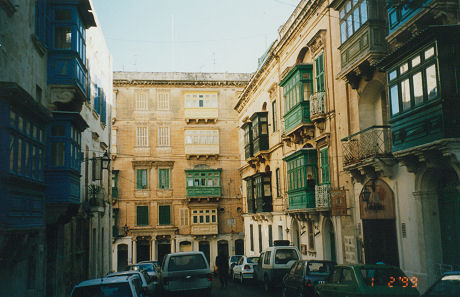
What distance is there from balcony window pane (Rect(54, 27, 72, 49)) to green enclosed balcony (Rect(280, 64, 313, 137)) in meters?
11.5

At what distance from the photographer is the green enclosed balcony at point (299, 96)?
80.7 feet

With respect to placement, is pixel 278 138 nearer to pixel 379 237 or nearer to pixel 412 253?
pixel 379 237

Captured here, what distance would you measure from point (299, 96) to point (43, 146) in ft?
43.8

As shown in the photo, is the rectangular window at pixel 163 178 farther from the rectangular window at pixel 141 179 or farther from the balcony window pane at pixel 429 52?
the balcony window pane at pixel 429 52

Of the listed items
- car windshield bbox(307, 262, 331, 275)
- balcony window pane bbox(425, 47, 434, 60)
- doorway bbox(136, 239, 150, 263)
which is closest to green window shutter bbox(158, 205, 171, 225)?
doorway bbox(136, 239, 150, 263)

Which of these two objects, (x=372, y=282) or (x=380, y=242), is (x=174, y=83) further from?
(x=372, y=282)

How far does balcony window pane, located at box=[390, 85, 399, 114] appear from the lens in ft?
50.2

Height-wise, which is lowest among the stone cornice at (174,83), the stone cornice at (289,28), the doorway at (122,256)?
the doorway at (122,256)

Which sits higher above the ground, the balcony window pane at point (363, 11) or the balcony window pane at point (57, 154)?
the balcony window pane at point (363, 11)

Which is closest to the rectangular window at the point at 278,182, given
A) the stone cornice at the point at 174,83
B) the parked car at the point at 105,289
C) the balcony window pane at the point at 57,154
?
the stone cornice at the point at 174,83

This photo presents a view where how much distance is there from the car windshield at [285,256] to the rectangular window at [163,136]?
85.7 feet

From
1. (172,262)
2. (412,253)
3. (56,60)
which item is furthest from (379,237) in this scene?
(56,60)

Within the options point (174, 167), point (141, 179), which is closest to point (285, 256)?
point (174, 167)

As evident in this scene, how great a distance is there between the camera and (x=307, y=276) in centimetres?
1555
